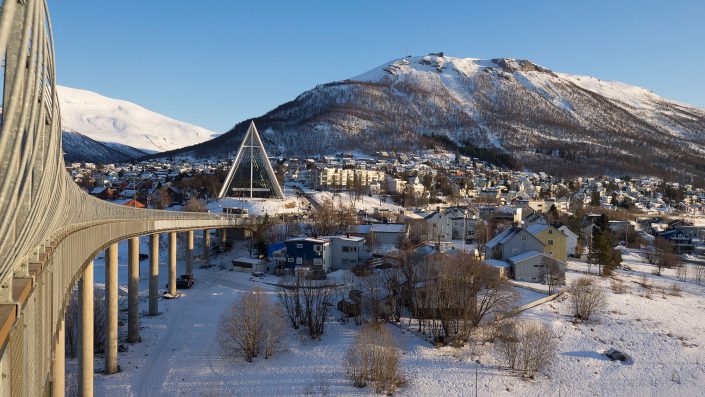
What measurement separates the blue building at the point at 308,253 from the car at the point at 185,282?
20.9ft

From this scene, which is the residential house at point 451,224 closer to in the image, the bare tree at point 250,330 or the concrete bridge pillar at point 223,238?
the concrete bridge pillar at point 223,238

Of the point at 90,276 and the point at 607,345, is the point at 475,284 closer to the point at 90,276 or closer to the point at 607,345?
the point at 607,345

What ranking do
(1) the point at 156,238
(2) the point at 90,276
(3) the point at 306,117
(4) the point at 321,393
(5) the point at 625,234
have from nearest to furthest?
(2) the point at 90,276 < (4) the point at 321,393 < (1) the point at 156,238 < (5) the point at 625,234 < (3) the point at 306,117

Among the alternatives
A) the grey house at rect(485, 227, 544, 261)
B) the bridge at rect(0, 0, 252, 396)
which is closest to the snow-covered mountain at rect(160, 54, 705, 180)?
the grey house at rect(485, 227, 544, 261)

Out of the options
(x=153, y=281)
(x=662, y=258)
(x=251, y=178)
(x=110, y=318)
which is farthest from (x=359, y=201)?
(x=110, y=318)

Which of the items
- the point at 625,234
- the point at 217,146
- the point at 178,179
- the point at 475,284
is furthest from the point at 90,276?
the point at 217,146

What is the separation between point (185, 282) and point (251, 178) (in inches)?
1267

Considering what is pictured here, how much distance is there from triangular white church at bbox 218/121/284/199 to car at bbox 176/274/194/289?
2950 cm

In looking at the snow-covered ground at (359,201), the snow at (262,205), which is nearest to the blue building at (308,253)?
the snow at (262,205)

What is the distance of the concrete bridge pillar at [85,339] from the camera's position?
14.7 m

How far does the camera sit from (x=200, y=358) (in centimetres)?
1922

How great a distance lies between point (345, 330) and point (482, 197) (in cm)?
6191

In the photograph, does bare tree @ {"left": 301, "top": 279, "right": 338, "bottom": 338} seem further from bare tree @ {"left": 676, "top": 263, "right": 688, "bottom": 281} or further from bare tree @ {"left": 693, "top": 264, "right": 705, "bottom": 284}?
bare tree @ {"left": 693, "top": 264, "right": 705, "bottom": 284}

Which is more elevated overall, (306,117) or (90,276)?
(306,117)
